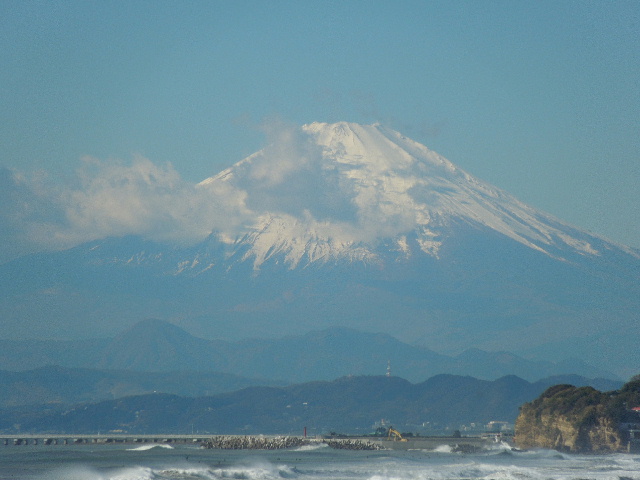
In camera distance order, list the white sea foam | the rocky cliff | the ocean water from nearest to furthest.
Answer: the ocean water
the rocky cliff
the white sea foam

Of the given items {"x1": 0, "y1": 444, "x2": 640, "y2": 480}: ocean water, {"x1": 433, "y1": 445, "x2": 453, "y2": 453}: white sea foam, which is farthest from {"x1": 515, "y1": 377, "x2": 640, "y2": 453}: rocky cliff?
{"x1": 433, "y1": 445, "x2": 453, "y2": 453}: white sea foam

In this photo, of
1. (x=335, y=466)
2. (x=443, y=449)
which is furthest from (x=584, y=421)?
(x=335, y=466)

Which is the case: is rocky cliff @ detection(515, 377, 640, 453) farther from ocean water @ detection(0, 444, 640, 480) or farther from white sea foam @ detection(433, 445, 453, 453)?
white sea foam @ detection(433, 445, 453, 453)

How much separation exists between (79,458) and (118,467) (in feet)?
89.8

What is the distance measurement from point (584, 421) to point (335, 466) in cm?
4500

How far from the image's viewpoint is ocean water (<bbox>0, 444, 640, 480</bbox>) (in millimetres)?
107000

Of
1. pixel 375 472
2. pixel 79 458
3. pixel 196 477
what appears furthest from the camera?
pixel 79 458

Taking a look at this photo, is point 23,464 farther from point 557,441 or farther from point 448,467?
point 557,441

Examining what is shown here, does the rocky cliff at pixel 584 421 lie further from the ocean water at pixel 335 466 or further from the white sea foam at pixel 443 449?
the white sea foam at pixel 443 449

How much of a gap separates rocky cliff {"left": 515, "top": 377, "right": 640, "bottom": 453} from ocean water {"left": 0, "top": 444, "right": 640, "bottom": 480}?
628cm

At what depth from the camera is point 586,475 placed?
355 ft

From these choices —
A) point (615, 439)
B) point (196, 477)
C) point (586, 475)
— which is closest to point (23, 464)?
point (196, 477)

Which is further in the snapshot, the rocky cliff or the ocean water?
the rocky cliff

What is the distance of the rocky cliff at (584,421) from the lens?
5965 inches
